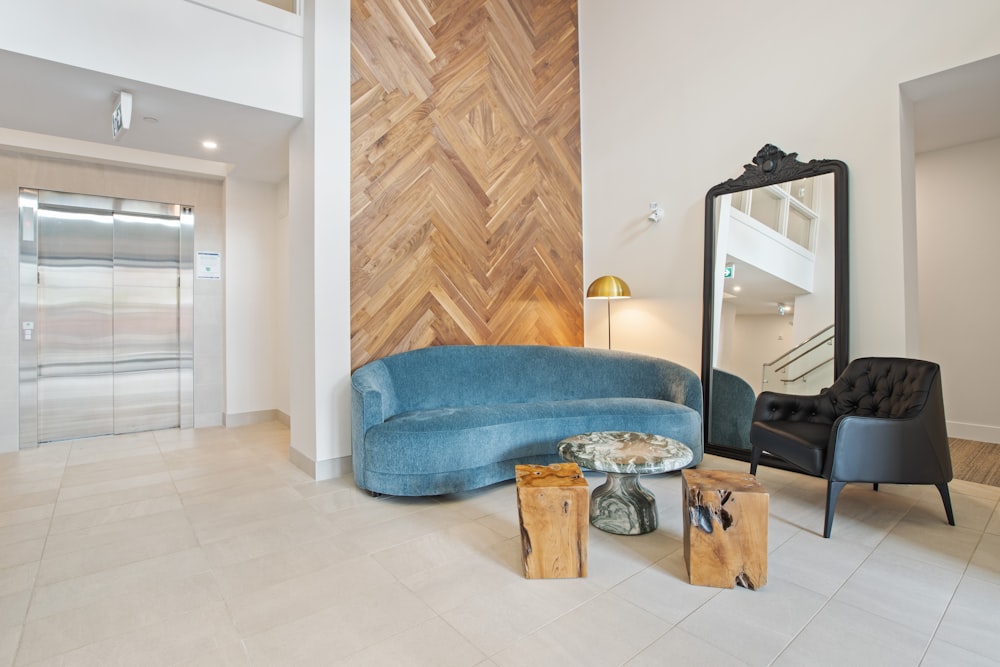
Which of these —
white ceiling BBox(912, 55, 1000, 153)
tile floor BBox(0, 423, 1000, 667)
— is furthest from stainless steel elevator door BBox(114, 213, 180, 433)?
white ceiling BBox(912, 55, 1000, 153)

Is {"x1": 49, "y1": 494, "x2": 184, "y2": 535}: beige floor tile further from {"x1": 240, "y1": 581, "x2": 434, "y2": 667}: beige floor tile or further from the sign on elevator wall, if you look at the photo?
the sign on elevator wall

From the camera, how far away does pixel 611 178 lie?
198 inches

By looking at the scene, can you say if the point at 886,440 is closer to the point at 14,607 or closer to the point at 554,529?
the point at 554,529

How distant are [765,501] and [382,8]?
4.21 metres

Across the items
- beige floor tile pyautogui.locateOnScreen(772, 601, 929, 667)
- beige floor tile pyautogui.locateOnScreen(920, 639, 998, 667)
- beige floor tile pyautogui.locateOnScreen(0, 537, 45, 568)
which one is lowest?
beige floor tile pyautogui.locateOnScreen(920, 639, 998, 667)

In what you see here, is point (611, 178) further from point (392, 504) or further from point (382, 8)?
point (392, 504)

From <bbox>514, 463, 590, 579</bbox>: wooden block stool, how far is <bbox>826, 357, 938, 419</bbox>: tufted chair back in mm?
1985

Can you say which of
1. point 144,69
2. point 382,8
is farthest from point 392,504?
point 382,8

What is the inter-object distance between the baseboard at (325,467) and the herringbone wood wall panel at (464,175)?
0.73m

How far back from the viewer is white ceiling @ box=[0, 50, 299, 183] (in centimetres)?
307

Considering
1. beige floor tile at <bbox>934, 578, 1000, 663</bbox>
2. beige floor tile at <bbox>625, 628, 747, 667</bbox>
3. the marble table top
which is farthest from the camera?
the marble table top

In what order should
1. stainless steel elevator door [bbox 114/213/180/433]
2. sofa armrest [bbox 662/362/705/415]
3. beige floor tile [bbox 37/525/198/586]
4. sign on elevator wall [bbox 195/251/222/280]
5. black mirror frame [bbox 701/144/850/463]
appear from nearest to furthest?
beige floor tile [bbox 37/525/198/586] → black mirror frame [bbox 701/144/850/463] → sofa armrest [bbox 662/362/705/415] → stainless steel elevator door [bbox 114/213/180/433] → sign on elevator wall [bbox 195/251/222/280]

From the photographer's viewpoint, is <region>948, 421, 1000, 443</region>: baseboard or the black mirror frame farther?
<region>948, 421, 1000, 443</region>: baseboard

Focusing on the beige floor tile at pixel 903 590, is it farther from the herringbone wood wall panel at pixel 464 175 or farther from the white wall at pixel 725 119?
the herringbone wood wall panel at pixel 464 175
